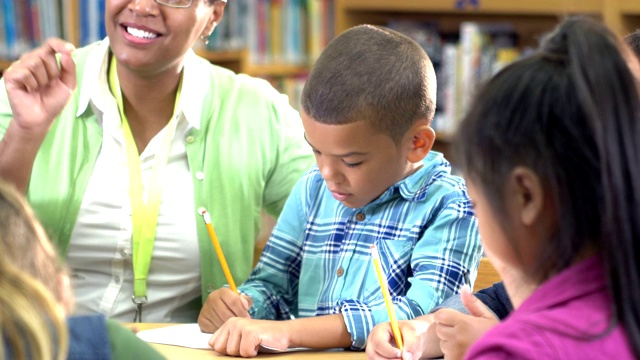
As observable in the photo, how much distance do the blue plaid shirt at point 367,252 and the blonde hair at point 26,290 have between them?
29.6 inches

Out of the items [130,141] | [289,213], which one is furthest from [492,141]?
[130,141]

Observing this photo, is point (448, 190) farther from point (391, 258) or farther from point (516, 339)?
point (516, 339)

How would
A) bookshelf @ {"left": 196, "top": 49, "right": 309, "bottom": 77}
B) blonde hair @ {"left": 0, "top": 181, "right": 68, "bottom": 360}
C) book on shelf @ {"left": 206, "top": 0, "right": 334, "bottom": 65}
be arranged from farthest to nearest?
1. book on shelf @ {"left": 206, "top": 0, "right": 334, "bottom": 65}
2. bookshelf @ {"left": 196, "top": 49, "right": 309, "bottom": 77}
3. blonde hair @ {"left": 0, "top": 181, "right": 68, "bottom": 360}

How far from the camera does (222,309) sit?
5.43 feet

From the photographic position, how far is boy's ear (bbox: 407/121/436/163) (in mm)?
1652

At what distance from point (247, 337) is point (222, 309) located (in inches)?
7.0

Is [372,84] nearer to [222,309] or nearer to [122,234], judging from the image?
[222,309]

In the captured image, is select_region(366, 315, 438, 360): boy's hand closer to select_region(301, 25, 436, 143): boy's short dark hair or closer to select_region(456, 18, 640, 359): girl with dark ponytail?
select_region(301, 25, 436, 143): boy's short dark hair

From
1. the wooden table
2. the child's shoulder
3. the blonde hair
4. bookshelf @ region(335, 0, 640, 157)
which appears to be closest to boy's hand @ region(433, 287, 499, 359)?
the wooden table

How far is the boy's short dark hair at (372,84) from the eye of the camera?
1605 mm

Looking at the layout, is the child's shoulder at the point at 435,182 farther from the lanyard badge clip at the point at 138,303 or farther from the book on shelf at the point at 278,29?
the book on shelf at the point at 278,29

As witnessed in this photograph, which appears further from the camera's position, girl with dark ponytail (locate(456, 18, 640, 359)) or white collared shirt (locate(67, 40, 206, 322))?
white collared shirt (locate(67, 40, 206, 322))

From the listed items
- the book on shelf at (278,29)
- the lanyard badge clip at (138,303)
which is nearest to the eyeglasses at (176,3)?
the lanyard badge clip at (138,303)

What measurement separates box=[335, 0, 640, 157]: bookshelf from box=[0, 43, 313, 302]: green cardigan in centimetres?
123
